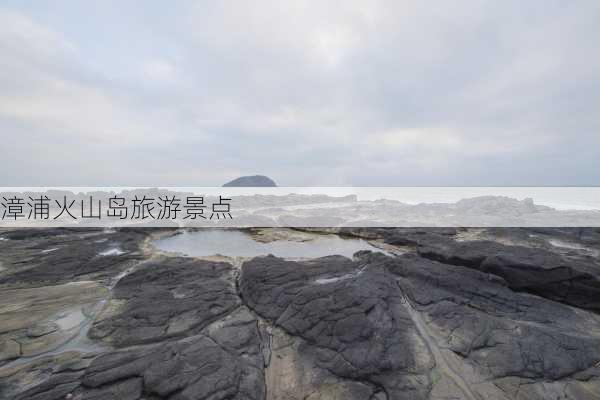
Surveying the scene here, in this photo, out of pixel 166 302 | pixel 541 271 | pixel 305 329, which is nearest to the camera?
pixel 305 329

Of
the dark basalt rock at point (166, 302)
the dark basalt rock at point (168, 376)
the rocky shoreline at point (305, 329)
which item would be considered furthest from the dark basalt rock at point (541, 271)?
the dark basalt rock at point (166, 302)

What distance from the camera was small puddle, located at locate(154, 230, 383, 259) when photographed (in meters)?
15.4

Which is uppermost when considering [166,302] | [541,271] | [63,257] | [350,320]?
[541,271]

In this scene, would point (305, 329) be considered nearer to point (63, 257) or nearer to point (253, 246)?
point (253, 246)

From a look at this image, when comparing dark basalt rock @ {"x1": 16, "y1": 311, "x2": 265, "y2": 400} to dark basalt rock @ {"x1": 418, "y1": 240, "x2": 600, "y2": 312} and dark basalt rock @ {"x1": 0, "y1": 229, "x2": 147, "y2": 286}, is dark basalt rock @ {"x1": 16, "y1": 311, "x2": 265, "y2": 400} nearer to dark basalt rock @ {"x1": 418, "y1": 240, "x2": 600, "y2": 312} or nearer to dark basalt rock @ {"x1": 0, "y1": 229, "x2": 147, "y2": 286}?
dark basalt rock @ {"x1": 0, "y1": 229, "x2": 147, "y2": 286}

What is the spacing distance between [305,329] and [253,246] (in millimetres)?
10852

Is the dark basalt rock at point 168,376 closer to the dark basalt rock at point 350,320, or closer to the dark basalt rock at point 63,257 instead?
the dark basalt rock at point 350,320

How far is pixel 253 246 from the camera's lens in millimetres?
17375

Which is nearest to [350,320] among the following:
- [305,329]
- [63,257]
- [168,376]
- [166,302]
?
[305,329]

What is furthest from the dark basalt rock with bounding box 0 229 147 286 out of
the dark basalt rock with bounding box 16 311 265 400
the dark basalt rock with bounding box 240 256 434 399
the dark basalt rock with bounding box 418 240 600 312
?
the dark basalt rock with bounding box 418 240 600 312

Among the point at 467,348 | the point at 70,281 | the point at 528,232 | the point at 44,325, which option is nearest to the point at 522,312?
the point at 467,348

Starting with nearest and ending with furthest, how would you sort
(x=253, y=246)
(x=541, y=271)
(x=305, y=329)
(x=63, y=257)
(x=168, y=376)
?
1. (x=168, y=376)
2. (x=305, y=329)
3. (x=541, y=271)
4. (x=63, y=257)
5. (x=253, y=246)

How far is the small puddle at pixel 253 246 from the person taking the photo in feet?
50.5

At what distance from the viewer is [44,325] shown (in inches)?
287
